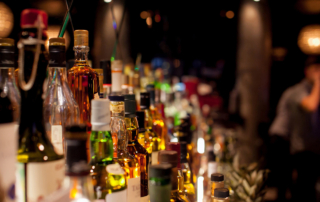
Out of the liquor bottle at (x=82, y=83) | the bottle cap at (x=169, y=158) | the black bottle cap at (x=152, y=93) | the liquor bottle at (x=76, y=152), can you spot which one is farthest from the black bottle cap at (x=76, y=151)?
the black bottle cap at (x=152, y=93)

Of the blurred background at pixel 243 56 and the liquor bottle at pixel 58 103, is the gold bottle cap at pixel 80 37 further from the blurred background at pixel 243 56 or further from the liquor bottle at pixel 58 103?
the blurred background at pixel 243 56

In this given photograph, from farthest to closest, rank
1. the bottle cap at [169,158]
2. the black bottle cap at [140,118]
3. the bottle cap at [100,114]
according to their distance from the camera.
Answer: the black bottle cap at [140,118] → the bottle cap at [169,158] → the bottle cap at [100,114]

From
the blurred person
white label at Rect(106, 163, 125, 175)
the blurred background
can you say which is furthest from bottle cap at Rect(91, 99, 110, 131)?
the blurred person

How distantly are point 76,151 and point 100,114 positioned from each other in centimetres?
13

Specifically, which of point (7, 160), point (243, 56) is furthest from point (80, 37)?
point (243, 56)

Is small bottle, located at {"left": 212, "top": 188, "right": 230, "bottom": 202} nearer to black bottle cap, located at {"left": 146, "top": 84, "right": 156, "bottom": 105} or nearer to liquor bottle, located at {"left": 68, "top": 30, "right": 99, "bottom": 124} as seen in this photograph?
liquor bottle, located at {"left": 68, "top": 30, "right": 99, "bottom": 124}

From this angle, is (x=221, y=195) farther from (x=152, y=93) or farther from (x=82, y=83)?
(x=152, y=93)

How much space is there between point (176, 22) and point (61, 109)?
7.12 feet

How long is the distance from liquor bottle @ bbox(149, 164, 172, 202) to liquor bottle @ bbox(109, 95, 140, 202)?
0.16 metres

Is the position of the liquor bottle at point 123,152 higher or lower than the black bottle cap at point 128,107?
lower

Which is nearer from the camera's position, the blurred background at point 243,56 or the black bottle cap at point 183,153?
the black bottle cap at point 183,153

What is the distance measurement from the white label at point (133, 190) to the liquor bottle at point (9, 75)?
0.29 metres

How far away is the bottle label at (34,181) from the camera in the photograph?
0.52 meters

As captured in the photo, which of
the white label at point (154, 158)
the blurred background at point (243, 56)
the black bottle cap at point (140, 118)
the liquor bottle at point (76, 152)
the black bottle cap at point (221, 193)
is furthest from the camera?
the blurred background at point (243, 56)
